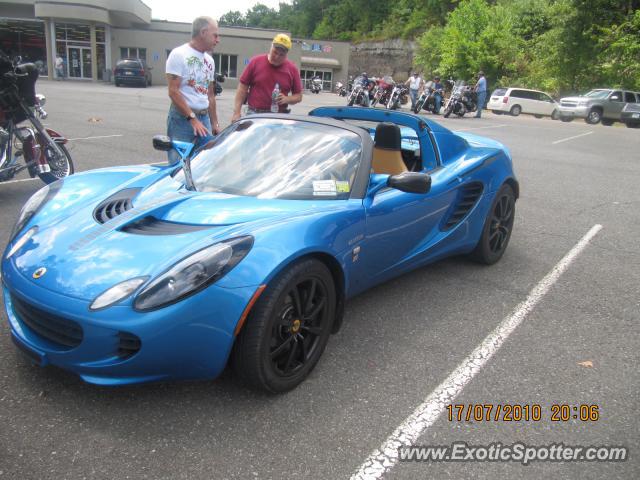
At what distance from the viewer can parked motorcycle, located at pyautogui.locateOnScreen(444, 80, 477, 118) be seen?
21898 mm

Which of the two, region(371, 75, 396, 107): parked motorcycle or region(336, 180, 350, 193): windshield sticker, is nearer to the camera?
region(336, 180, 350, 193): windshield sticker

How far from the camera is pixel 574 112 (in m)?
26.0

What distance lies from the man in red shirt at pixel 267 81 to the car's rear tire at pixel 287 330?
320 cm

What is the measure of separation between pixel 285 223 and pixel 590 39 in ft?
113

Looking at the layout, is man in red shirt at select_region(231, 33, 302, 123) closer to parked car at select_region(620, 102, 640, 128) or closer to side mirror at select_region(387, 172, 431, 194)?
side mirror at select_region(387, 172, 431, 194)

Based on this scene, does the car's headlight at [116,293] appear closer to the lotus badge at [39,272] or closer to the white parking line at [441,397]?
the lotus badge at [39,272]

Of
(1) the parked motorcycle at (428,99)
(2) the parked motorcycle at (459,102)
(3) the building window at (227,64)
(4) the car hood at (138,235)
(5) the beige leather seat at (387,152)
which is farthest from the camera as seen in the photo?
Result: (3) the building window at (227,64)

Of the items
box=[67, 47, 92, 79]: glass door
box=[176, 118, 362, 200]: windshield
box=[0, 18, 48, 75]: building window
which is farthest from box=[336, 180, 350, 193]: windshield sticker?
box=[0, 18, 48, 75]: building window

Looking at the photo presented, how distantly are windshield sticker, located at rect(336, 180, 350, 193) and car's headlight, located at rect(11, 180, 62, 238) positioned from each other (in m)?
1.63

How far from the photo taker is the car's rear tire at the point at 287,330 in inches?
86.2

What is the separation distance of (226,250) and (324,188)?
81 centimetres

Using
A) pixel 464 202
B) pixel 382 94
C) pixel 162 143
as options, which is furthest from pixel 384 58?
pixel 162 143

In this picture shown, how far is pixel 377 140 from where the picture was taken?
12.1 ft

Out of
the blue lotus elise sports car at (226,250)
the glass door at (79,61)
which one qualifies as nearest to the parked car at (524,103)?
the glass door at (79,61)
